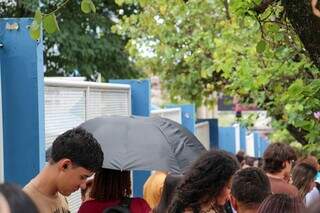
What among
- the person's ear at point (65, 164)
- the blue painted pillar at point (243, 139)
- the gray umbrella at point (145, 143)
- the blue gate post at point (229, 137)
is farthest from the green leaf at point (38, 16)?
the blue painted pillar at point (243, 139)

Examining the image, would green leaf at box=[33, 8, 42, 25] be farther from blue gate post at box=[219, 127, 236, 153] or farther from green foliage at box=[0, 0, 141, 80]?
blue gate post at box=[219, 127, 236, 153]

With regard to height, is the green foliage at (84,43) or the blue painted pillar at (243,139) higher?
the green foliage at (84,43)

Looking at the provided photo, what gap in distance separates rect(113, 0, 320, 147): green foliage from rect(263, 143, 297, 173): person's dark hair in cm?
25

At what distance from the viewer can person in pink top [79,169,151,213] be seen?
13.5 ft

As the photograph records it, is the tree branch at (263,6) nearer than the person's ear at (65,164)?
No

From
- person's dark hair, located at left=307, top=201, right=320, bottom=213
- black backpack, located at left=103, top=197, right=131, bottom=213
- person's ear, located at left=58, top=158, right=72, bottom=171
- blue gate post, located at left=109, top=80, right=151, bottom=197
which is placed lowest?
black backpack, located at left=103, top=197, right=131, bottom=213

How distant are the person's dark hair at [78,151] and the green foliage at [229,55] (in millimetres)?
1470

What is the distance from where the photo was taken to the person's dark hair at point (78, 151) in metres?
3.33

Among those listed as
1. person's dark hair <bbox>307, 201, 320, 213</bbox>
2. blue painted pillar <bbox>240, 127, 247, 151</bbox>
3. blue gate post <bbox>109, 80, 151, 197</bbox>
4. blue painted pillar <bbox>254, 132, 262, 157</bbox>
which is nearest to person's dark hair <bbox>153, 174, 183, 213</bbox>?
person's dark hair <bbox>307, 201, 320, 213</bbox>

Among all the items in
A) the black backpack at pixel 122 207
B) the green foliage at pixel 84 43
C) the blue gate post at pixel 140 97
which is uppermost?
the green foliage at pixel 84 43

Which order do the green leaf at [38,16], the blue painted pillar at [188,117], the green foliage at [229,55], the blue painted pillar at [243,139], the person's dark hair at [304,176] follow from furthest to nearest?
1. the blue painted pillar at [243,139]
2. the blue painted pillar at [188,117]
3. the person's dark hair at [304,176]
4. the green foliage at [229,55]
5. the green leaf at [38,16]

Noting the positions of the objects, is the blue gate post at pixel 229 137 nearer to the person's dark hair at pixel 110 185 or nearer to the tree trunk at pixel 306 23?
the person's dark hair at pixel 110 185

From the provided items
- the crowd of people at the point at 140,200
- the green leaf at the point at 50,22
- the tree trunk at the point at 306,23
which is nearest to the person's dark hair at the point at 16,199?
the crowd of people at the point at 140,200

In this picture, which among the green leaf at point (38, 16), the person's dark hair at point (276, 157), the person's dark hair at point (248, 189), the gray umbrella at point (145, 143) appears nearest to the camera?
the green leaf at point (38, 16)
